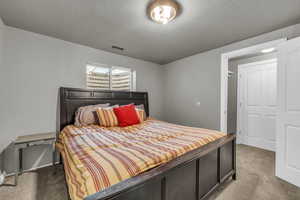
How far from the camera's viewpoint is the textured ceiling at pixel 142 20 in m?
1.61

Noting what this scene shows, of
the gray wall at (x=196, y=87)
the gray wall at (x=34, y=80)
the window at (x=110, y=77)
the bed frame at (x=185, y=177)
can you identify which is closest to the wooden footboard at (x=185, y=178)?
the bed frame at (x=185, y=177)

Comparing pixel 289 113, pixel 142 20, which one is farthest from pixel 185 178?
pixel 142 20

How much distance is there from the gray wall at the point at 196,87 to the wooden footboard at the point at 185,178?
127 centimetres

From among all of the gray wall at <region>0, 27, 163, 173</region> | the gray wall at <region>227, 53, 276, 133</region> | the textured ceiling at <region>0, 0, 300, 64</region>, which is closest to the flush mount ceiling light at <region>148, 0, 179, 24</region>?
the textured ceiling at <region>0, 0, 300, 64</region>

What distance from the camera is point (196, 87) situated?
132 inches

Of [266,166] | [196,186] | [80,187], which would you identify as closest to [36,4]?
[80,187]

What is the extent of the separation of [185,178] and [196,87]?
2532 mm

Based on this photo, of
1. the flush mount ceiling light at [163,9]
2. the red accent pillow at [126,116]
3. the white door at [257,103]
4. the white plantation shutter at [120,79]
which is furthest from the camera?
the white plantation shutter at [120,79]

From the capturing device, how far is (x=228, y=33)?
2295 millimetres

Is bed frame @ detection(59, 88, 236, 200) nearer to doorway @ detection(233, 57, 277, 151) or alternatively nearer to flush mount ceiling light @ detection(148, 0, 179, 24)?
flush mount ceiling light @ detection(148, 0, 179, 24)

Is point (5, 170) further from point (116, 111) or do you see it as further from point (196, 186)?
point (196, 186)

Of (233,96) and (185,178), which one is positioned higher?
(233,96)

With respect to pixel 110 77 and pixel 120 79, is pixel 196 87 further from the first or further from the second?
pixel 110 77

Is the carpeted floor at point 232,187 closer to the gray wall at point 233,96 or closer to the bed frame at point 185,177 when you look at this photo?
the bed frame at point 185,177
